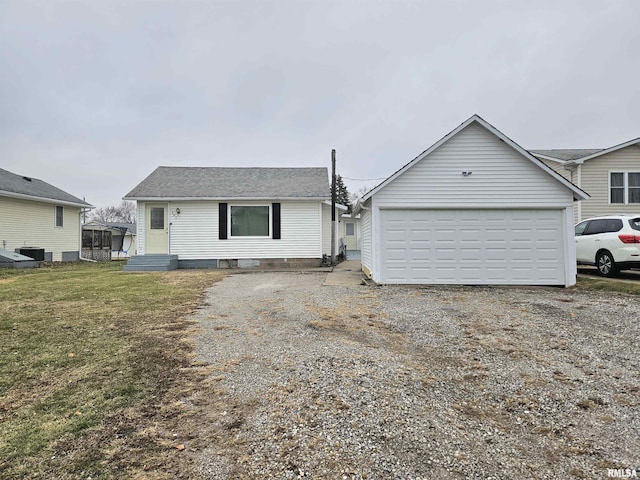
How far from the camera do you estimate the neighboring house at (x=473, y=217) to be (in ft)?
29.6

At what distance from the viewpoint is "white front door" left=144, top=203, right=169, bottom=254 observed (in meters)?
14.0

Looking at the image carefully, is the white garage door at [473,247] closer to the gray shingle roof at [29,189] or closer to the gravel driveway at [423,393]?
the gravel driveway at [423,393]

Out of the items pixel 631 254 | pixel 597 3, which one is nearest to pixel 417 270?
pixel 631 254

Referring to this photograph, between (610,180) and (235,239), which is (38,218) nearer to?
(235,239)

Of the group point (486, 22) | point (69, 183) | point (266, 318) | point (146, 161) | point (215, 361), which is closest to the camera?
point (215, 361)

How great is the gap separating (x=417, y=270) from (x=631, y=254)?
5696 mm

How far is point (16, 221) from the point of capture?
1577cm

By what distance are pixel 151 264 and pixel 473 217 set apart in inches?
469

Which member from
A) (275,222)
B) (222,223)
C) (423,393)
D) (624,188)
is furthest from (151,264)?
(624,188)

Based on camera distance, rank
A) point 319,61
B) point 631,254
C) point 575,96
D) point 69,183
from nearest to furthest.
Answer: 1. point 631,254
2. point 319,61
3. point 575,96
4. point 69,183

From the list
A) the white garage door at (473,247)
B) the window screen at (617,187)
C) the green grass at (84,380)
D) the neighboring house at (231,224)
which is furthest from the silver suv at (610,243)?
the green grass at (84,380)

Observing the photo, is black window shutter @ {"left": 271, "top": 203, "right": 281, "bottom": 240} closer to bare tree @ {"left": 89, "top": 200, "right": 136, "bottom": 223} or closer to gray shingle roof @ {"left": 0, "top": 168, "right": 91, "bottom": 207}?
gray shingle roof @ {"left": 0, "top": 168, "right": 91, "bottom": 207}

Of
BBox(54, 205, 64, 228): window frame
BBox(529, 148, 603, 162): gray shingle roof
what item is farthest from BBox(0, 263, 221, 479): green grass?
BBox(529, 148, 603, 162): gray shingle roof

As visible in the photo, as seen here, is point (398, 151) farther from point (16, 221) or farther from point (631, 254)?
point (16, 221)
